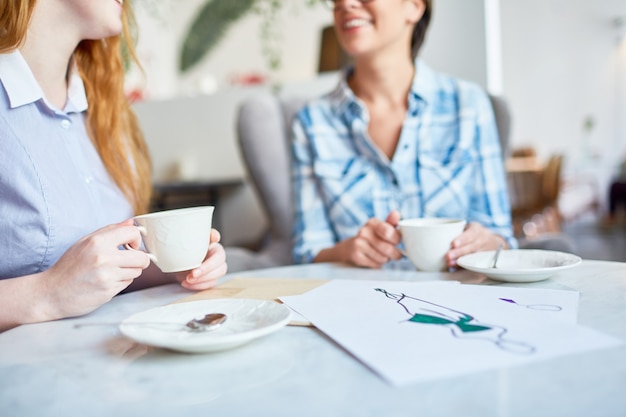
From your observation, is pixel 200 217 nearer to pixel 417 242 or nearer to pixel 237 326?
pixel 237 326

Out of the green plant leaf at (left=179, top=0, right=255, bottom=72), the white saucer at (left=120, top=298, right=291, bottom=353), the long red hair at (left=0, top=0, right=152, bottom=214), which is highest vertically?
the green plant leaf at (left=179, top=0, right=255, bottom=72)

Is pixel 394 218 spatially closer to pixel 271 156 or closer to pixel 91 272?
pixel 91 272

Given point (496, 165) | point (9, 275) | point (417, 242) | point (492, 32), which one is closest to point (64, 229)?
point (9, 275)

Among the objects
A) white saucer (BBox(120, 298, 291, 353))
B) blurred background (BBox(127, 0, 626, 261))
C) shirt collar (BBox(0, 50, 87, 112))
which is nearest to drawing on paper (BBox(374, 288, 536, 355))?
white saucer (BBox(120, 298, 291, 353))

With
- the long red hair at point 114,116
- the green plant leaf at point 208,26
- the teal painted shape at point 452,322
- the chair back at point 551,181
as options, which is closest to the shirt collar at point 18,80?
the long red hair at point 114,116

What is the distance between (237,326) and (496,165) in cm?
96

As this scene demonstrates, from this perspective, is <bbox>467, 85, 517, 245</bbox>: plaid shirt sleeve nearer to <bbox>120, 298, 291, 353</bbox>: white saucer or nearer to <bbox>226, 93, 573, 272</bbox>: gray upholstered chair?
<bbox>226, 93, 573, 272</bbox>: gray upholstered chair

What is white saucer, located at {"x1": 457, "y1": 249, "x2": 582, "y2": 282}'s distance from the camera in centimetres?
72

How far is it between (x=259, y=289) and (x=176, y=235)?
0.63 feet

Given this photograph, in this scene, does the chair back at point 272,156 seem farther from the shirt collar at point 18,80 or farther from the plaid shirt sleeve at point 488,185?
the shirt collar at point 18,80

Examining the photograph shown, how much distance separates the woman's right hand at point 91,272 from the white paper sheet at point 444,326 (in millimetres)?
200

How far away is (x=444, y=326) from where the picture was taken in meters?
0.53

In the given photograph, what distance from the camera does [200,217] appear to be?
65 centimetres

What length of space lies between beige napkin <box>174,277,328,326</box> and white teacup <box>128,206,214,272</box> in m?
0.11
